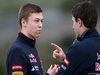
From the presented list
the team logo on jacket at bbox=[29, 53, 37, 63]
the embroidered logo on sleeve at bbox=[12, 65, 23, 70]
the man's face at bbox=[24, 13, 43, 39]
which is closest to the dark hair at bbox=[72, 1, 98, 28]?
the man's face at bbox=[24, 13, 43, 39]

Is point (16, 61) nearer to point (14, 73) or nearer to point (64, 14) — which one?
point (14, 73)

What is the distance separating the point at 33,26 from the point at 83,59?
0.94 metres

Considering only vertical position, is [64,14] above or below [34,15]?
below

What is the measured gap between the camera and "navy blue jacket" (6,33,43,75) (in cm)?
754

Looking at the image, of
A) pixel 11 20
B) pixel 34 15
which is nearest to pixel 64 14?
pixel 11 20

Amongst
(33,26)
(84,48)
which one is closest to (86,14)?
(84,48)

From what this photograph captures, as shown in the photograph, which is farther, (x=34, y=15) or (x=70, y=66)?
(x=34, y=15)

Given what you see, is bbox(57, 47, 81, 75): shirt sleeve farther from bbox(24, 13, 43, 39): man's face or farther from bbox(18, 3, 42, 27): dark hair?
bbox(18, 3, 42, 27): dark hair

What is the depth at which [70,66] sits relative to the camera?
23.9 feet

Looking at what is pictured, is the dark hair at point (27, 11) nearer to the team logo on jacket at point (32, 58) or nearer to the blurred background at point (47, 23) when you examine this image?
the team logo on jacket at point (32, 58)

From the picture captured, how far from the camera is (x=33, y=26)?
7.87m

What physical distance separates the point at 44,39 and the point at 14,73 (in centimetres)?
1497

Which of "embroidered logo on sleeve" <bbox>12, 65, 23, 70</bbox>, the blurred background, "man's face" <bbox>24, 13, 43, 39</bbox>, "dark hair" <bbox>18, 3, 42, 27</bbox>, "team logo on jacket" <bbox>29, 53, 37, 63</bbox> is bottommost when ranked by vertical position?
the blurred background

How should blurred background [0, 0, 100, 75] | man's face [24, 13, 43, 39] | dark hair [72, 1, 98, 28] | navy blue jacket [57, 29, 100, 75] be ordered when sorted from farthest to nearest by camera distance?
1. blurred background [0, 0, 100, 75]
2. man's face [24, 13, 43, 39]
3. dark hair [72, 1, 98, 28]
4. navy blue jacket [57, 29, 100, 75]
